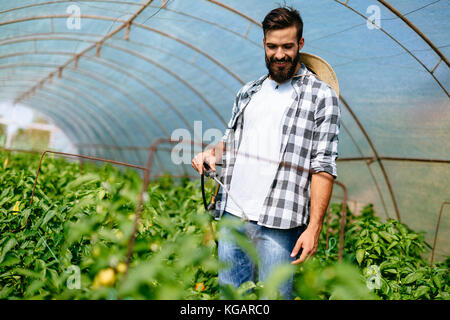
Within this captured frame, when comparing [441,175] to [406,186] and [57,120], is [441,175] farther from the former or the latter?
[57,120]

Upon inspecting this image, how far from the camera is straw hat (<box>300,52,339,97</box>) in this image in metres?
1.76

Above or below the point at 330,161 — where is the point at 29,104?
above

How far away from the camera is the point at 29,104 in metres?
12.8

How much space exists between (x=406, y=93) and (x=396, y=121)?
1.19ft

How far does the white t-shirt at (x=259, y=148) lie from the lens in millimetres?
1589

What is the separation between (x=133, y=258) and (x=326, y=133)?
0.96m

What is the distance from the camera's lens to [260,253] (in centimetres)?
149

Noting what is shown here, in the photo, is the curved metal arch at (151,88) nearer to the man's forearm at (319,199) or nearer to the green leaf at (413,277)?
the green leaf at (413,277)

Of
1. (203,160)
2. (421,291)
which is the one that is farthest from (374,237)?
(203,160)

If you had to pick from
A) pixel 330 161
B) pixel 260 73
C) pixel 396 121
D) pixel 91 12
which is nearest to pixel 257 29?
pixel 260 73

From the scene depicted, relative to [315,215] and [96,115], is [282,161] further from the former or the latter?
[96,115]
